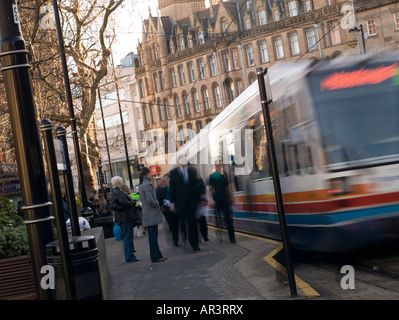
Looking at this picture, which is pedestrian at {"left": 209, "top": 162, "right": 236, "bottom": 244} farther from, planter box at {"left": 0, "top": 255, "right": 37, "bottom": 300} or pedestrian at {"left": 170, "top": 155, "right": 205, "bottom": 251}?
planter box at {"left": 0, "top": 255, "right": 37, "bottom": 300}

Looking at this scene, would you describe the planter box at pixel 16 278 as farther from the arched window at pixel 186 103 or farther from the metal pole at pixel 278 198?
the arched window at pixel 186 103

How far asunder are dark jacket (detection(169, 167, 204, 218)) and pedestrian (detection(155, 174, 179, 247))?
1247 millimetres

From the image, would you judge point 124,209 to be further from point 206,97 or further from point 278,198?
point 206,97

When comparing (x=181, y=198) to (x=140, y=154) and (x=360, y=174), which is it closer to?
(x=360, y=174)

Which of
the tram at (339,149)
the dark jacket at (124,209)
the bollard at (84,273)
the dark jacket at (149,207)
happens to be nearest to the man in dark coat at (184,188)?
the dark jacket at (124,209)

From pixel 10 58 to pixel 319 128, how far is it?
5.44 m

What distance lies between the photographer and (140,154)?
82.6 metres

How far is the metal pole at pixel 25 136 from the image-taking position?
5.25m

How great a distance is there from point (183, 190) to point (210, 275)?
4.94 m

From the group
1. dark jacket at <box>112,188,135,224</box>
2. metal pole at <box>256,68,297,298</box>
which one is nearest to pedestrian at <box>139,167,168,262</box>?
dark jacket at <box>112,188,135,224</box>

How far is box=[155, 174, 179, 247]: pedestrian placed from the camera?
16.0 metres

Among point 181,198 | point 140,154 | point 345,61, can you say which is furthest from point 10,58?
point 140,154

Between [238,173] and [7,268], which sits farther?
[238,173]

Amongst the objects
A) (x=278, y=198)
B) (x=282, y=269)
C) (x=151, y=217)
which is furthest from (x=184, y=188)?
(x=278, y=198)
